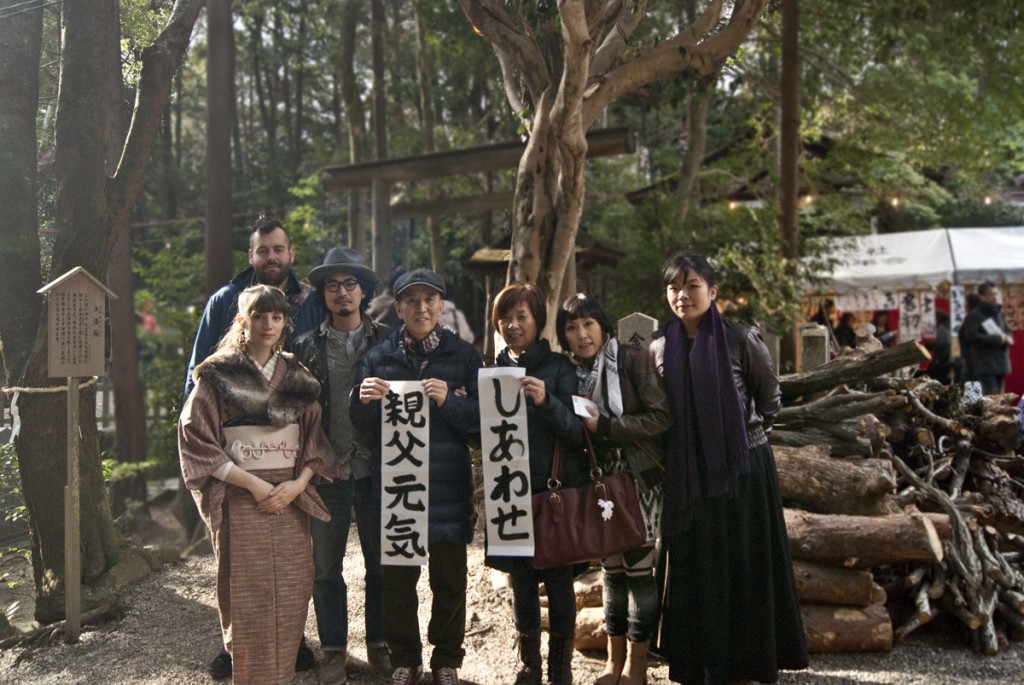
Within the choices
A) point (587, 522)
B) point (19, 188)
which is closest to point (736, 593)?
point (587, 522)

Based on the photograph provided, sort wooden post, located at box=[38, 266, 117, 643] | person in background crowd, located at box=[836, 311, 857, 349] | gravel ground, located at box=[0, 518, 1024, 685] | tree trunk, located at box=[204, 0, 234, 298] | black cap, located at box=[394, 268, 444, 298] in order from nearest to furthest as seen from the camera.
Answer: black cap, located at box=[394, 268, 444, 298], gravel ground, located at box=[0, 518, 1024, 685], wooden post, located at box=[38, 266, 117, 643], tree trunk, located at box=[204, 0, 234, 298], person in background crowd, located at box=[836, 311, 857, 349]

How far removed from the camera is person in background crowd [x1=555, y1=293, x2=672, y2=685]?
3.93m

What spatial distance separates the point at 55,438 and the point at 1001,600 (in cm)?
660

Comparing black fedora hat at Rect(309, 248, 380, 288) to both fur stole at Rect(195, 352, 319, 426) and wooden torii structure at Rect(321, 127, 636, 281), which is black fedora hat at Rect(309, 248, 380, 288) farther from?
wooden torii structure at Rect(321, 127, 636, 281)

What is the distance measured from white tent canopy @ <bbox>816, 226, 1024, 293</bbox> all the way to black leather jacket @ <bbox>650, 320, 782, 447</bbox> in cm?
1158

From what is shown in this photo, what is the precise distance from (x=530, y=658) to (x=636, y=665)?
53 cm

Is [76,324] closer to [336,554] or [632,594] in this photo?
[336,554]

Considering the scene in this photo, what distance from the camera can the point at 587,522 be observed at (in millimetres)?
3859

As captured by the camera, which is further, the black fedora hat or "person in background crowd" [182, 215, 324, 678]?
"person in background crowd" [182, 215, 324, 678]

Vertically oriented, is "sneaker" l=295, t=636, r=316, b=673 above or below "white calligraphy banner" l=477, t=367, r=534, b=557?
below

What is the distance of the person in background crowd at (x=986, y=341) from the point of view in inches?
443

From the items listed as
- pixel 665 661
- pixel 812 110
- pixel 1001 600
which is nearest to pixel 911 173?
pixel 812 110

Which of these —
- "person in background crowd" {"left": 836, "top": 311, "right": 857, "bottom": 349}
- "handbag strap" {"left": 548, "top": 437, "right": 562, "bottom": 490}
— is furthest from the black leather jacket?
"person in background crowd" {"left": 836, "top": 311, "right": 857, "bottom": 349}

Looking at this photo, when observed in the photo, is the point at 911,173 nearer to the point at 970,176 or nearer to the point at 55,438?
the point at 970,176
